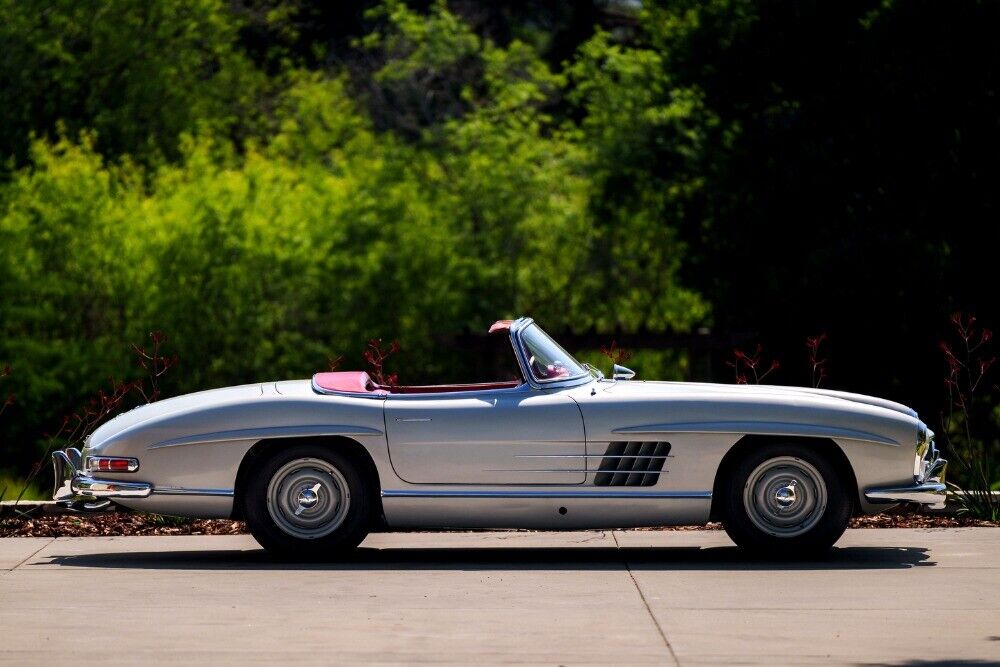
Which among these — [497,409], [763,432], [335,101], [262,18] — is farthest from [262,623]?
[262,18]

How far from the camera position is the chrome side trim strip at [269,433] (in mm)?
10211

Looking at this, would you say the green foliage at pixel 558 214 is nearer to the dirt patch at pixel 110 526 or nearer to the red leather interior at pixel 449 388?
the dirt patch at pixel 110 526

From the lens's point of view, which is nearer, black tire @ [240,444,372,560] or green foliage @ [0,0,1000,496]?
black tire @ [240,444,372,560]

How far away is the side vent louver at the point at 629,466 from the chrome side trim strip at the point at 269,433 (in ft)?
4.26

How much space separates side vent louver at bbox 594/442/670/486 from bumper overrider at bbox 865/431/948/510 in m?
1.22

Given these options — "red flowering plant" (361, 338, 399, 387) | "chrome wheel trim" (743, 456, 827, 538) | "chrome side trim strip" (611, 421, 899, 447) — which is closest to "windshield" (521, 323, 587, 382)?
"chrome side trim strip" (611, 421, 899, 447)

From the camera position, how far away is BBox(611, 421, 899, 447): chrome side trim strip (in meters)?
10.1

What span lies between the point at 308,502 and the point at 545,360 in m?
1.61

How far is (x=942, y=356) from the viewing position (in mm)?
22172

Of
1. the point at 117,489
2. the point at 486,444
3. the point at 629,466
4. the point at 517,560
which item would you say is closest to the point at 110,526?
the point at 117,489

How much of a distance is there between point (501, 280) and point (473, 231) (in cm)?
123

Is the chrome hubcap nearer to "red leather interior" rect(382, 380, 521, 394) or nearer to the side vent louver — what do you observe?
the side vent louver

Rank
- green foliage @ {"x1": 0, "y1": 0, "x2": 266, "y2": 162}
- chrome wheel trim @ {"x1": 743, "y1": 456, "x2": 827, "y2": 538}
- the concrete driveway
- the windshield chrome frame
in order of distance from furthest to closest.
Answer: green foliage @ {"x1": 0, "y1": 0, "x2": 266, "y2": 162}
the windshield chrome frame
chrome wheel trim @ {"x1": 743, "y1": 456, "x2": 827, "y2": 538}
the concrete driveway

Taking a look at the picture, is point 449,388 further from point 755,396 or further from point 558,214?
point 558,214
